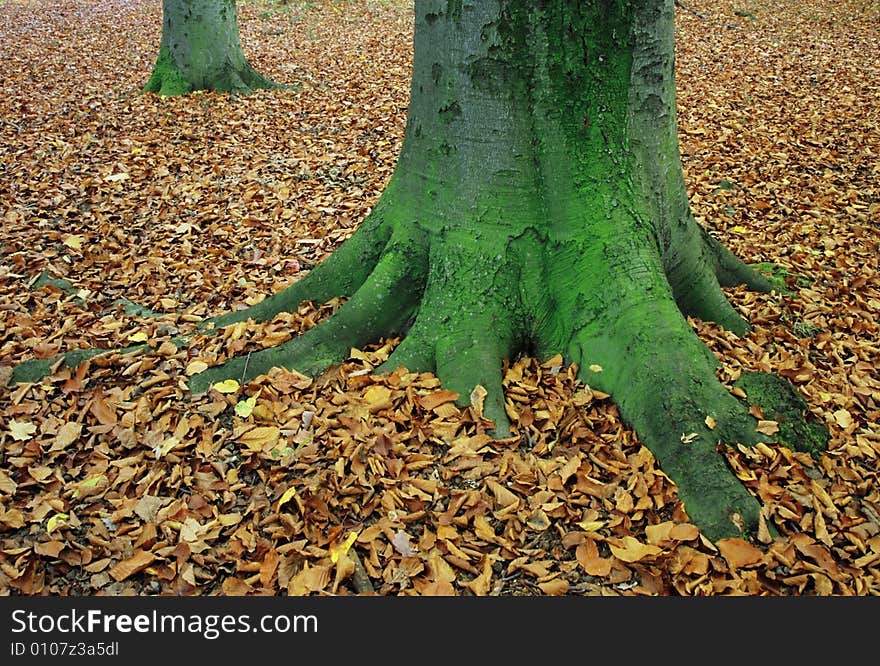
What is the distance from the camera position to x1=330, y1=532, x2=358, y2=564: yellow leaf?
250cm

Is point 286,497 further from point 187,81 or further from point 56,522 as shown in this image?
point 187,81

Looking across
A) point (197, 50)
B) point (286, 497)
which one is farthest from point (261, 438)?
point (197, 50)

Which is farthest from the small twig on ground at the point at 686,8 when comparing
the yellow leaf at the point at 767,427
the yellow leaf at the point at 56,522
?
the yellow leaf at the point at 56,522

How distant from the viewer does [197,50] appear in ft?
29.9

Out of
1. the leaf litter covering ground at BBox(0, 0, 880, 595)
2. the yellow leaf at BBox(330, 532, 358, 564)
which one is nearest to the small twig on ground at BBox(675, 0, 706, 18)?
the leaf litter covering ground at BBox(0, 0, 880, 595)

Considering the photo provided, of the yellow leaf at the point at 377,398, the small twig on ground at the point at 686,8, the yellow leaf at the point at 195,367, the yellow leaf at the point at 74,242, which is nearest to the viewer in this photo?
the yellow leaf at the point at 377,398

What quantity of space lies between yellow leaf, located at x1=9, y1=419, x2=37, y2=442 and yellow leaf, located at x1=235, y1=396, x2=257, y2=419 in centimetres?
94

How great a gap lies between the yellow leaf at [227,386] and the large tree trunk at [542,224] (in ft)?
0.23

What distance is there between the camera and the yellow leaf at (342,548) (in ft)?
8.19

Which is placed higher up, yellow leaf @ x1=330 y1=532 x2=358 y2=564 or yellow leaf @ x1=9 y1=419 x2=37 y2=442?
yellow leaf @ x1=9 y1=419 x2=37 y2=442

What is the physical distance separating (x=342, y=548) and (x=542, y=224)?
5.77 feet

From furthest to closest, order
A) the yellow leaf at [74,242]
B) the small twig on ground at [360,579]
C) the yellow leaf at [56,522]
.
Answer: the yellow leaf at [74,242] < the yellow leaf at [56,522] < the small twig on ground at [360,579]

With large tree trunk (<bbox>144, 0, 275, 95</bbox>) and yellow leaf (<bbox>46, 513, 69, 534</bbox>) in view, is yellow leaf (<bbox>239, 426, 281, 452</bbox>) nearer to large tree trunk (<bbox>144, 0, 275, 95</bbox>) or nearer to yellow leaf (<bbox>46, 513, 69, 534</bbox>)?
yellow leaf (<bbox>46, 513, 69, 534</bbox>)

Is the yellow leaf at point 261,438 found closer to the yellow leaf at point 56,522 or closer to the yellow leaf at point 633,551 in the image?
the yellow leaf at point 56,522
